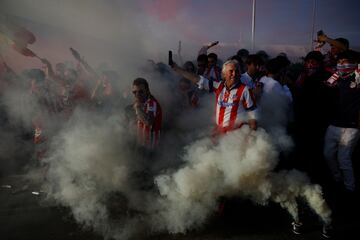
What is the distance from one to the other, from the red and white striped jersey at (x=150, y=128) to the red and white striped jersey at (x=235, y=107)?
91 cm

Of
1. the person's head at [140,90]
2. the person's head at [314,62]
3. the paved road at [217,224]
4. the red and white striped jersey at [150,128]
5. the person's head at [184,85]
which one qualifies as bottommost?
the paved road at [217,224]

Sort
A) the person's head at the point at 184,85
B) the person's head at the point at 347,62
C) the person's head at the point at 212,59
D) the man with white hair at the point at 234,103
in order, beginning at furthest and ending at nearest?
the person's head at the point at 212,59, the person's head at the point at 184,85, the person's head at the point at 347,62, the man with white hair at the point at 234,103

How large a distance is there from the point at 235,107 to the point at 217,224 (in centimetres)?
156

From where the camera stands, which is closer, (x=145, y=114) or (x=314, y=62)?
(x=145, y=114)

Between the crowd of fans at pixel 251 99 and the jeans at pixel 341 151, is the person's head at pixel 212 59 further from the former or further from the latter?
the jeans at pixel 341 151

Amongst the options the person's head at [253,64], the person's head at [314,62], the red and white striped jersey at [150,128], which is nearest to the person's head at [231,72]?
the person's head at [253,64]

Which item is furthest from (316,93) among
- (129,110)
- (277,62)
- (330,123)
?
(129,110)

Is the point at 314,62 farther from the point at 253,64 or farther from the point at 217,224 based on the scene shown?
the point at 217,224

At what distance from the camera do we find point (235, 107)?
13.1 feet

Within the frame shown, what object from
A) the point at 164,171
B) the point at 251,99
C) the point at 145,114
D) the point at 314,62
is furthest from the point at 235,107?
the point at 314,62

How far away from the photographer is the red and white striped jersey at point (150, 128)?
167 inches

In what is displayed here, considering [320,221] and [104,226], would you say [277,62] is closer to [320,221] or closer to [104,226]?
[320,221]

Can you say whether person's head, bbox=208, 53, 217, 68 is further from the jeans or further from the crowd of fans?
the jeans

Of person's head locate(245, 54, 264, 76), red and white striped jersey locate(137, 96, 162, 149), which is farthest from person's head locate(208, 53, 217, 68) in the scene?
red and white striped jersey locate(137, 96, 162, 149)
